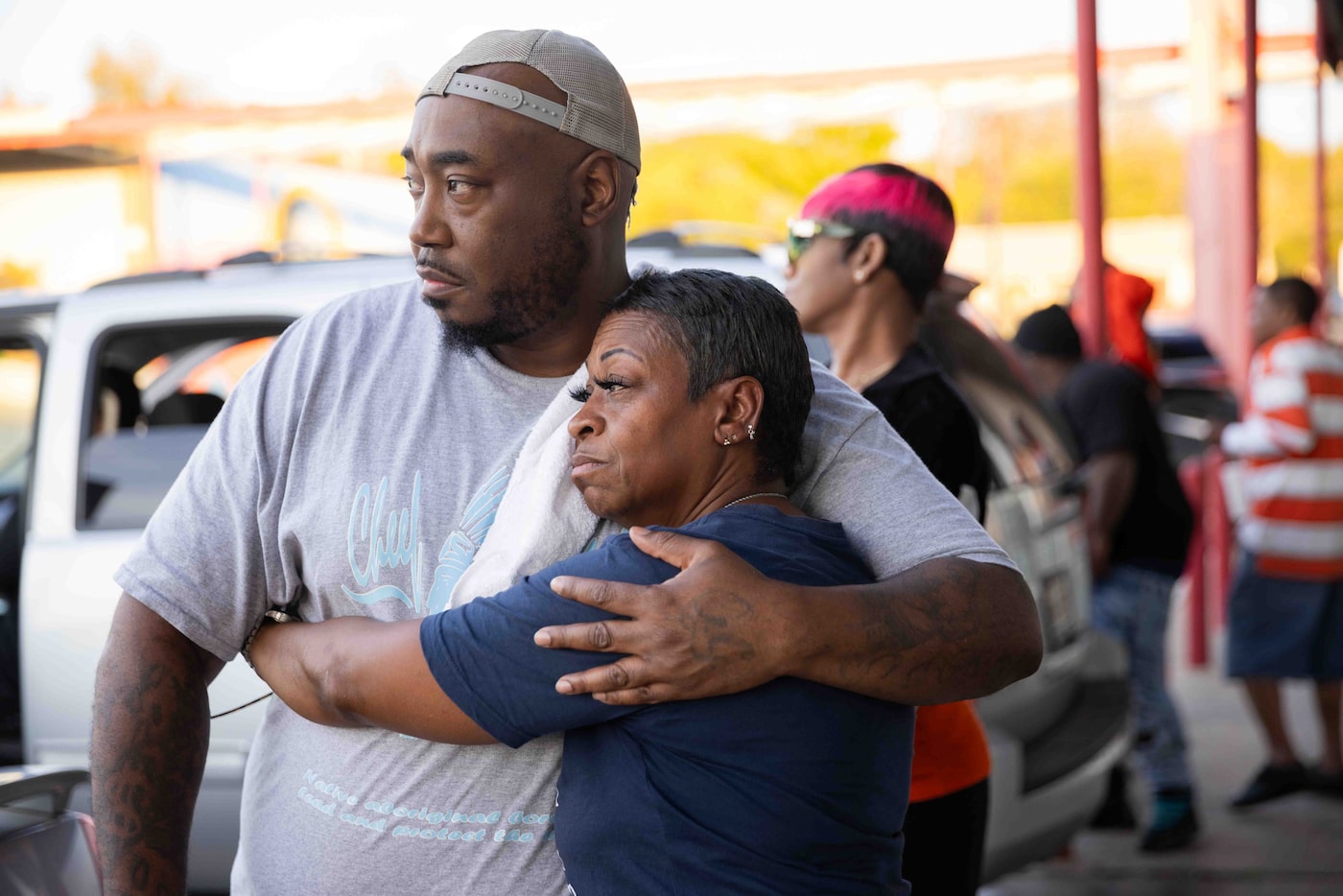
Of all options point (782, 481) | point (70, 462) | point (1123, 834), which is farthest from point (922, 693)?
point (1123, 834)

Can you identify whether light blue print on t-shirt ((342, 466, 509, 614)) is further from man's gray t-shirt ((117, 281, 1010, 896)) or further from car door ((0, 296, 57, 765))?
car door ((0, 296, 57, 765))

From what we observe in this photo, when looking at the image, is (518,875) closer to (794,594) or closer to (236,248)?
(794,594)

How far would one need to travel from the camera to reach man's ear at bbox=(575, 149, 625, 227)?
6.26 feet

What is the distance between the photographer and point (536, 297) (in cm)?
187

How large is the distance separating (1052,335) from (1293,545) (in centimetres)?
132

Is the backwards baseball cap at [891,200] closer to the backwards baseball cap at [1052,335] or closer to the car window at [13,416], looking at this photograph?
the backwards baseball cap at [1052,335]

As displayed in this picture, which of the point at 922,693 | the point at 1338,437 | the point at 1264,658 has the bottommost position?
the point at 1264,658

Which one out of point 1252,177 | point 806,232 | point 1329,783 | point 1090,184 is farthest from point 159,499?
point 1252,177

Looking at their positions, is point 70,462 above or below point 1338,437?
above

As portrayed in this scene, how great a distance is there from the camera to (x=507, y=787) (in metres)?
1.69

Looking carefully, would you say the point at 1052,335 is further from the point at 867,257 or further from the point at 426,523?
the point at 426,523

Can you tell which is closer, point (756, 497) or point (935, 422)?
point (756, 497)

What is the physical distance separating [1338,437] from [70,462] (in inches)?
191

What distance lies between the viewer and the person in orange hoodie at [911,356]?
2625 millimetres
